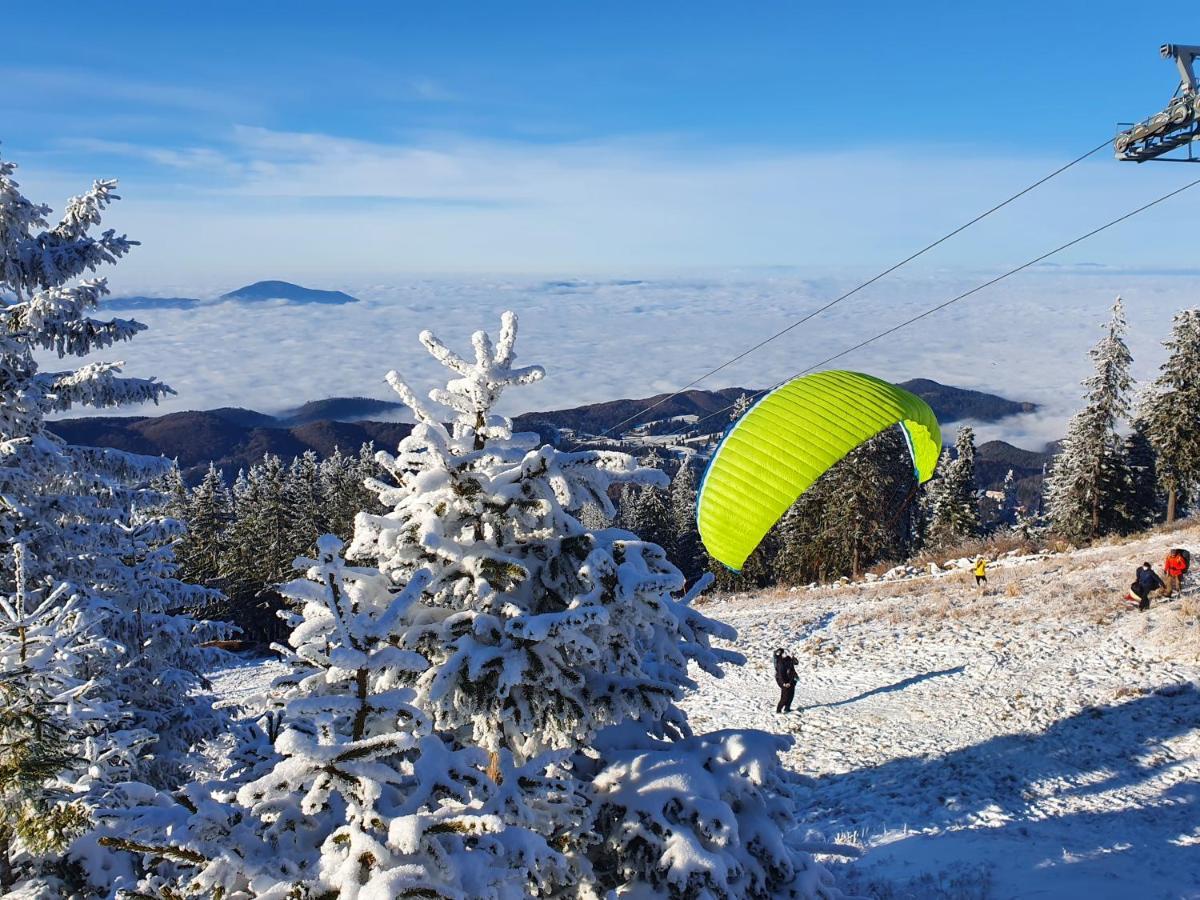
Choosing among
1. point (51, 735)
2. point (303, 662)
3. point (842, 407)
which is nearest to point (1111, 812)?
point (842, 407)

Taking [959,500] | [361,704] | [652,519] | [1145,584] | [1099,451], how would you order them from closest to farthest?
[361,704] → [1145,584] → [1099,451] → [959,500] → [652,519]

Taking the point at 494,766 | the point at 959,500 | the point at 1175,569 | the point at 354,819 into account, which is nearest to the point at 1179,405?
the point at 959,500

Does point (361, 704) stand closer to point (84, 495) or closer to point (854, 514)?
point (84, 495)

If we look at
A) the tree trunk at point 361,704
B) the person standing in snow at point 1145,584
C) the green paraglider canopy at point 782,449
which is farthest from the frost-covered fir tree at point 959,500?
the tree trunk at point 361,704

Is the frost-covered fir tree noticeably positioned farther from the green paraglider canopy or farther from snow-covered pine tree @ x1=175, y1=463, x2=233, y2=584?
snow-covered pine tree @ x1=175, y1=463, x2=233, y2=584

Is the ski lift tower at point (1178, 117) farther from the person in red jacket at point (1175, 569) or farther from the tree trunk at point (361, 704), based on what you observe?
the tree trunk at point (361, 704)

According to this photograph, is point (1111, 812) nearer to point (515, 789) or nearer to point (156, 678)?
point (515, 789)

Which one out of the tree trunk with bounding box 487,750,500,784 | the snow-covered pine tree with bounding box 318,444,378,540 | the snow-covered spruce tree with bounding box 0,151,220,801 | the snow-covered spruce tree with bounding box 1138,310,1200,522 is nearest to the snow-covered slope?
the tree trunk with bounding box 487,750,500,784
